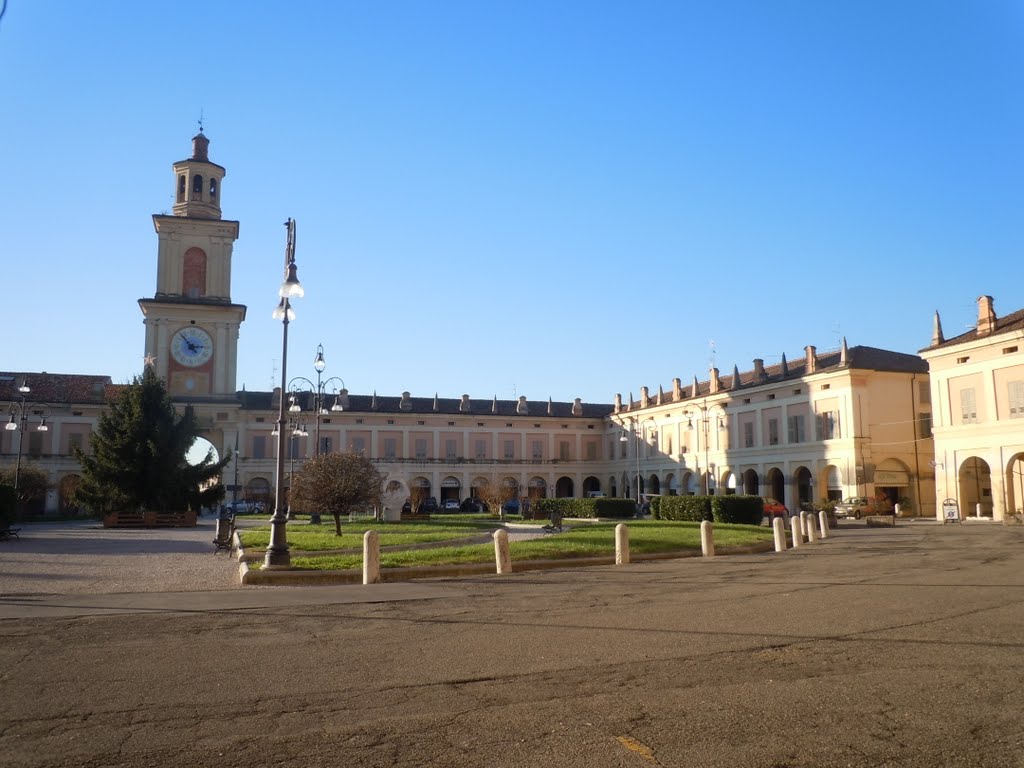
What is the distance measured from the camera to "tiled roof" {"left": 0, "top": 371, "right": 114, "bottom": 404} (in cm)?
6200

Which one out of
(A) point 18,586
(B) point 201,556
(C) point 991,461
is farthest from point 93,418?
(C) point 991,461

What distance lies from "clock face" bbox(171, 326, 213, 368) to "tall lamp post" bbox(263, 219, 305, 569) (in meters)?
45.4

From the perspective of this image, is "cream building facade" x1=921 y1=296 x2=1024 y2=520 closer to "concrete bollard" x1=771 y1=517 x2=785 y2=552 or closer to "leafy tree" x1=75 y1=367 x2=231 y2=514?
"concrete bollard" x1=771 y1=517 x2=785 y2=552

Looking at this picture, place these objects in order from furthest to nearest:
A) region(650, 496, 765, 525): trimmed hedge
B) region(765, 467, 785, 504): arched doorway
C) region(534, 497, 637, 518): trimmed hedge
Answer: region(765, 467, 785, 504): arched doorway < region(534, 497, 637, 518): trimmed hedge < region(650, 496, 765, 525): trimmed hedge

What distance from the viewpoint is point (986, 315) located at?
137ft

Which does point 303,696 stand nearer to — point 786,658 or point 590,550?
point 786,658

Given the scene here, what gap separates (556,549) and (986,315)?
3470cm

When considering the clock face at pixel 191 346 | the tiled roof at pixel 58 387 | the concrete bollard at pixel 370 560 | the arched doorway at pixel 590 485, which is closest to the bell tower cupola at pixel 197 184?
the clock face at pixel 191 346

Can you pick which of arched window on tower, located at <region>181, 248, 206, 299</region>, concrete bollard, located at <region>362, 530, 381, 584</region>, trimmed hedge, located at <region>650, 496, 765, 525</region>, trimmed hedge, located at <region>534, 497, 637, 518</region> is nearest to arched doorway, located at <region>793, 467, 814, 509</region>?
trimmed hedge, located at <region>534, 497, 637, 518</region>

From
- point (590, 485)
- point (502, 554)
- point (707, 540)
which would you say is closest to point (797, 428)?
point (590, 485)

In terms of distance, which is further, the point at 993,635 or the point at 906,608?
the point at 906,608

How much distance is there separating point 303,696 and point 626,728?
2.27 m

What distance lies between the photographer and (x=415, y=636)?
802cm

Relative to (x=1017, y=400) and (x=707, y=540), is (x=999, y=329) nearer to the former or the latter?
(x=1017, y=400)
